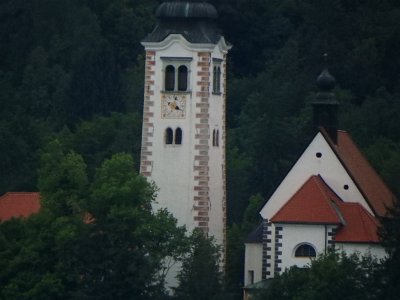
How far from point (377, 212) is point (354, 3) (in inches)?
1760

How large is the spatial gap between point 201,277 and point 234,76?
158ft

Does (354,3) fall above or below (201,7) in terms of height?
above

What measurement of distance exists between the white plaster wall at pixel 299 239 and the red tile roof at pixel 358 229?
0.51 metres

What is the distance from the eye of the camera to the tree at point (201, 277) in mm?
101375

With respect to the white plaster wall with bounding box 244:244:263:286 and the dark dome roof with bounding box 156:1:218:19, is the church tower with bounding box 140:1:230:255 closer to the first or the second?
the dark dome roof with bounding box 156:1:218:19

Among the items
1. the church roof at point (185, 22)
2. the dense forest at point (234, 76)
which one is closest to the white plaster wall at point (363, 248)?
the church roof at point (185, 22)

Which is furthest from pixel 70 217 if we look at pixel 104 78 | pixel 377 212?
pixel 104 78

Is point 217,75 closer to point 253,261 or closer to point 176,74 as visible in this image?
point 176,74

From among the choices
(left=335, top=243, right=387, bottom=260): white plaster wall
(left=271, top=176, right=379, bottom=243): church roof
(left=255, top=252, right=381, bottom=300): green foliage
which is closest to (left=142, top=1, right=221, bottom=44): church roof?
(left=271, top=176, right=379, bottom=243): church roof

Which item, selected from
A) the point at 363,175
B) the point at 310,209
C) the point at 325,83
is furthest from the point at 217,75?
the point at 310,209

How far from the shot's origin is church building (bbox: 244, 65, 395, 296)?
103250 millimetres

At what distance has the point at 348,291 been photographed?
3903 inches

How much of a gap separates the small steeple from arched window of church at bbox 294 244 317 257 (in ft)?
12.4

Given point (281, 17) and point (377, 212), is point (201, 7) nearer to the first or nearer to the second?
point (377, 212)
